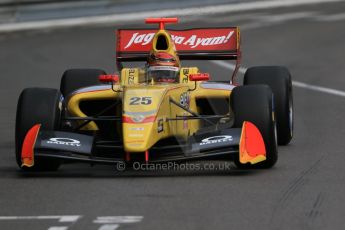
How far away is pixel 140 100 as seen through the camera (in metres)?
11.5

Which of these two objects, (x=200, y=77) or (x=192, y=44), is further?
(x=192, y=44)

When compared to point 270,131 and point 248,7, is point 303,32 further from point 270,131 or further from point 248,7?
point 270,131

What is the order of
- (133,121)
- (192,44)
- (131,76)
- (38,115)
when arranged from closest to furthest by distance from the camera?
(133,121) → (38,115) → (131,76) → (192,44)

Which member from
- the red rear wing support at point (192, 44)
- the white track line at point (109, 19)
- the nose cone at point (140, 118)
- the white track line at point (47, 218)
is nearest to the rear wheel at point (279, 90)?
the red rear wing support at point (192, 44)

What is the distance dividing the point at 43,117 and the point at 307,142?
3.36m

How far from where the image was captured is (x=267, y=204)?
→ 9875 millimetres

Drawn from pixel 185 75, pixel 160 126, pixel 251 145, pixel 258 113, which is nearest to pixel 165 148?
pixel 160 126

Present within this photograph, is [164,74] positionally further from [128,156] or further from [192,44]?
[128,156]

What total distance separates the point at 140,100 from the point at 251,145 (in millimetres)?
1089

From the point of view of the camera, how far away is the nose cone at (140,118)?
1116cm

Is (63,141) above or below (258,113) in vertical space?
below

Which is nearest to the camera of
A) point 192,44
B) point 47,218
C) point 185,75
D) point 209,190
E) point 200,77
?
point 47,218

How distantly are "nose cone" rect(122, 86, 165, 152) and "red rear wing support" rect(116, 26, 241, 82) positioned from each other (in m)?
3.00

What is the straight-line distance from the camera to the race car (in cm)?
1148
